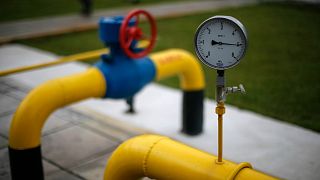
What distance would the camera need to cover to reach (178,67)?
15.6ft

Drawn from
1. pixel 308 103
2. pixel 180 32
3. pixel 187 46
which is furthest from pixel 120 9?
pixel 308 103

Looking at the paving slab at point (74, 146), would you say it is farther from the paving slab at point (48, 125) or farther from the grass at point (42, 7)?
the grass at point (42, 7)

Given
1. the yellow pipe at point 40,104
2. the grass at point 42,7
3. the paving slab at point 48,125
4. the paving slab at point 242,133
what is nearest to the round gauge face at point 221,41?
the yellow pipe at point 40,104

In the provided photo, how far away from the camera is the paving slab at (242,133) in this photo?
4.38 meters

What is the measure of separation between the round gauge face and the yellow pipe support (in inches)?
24.5

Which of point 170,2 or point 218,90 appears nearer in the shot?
point 218,90

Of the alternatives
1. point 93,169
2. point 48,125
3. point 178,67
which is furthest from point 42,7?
point 93,169

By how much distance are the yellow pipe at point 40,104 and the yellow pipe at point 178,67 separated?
1.01m

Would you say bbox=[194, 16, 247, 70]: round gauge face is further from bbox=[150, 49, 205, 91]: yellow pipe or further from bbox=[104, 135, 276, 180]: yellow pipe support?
bbox=[150, 49, 205, 91]: yellow pipe

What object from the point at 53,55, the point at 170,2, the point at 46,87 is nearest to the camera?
the point at 46,87

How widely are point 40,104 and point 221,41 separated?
1.75m

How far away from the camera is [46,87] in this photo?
3473 mm

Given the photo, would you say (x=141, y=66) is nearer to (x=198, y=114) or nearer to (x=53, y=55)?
(x=198, y=114)

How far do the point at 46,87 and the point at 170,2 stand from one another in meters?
14.6
